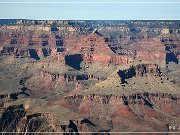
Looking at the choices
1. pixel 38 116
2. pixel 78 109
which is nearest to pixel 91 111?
pixel 78 109

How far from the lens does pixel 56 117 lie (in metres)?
162

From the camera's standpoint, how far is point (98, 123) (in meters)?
170

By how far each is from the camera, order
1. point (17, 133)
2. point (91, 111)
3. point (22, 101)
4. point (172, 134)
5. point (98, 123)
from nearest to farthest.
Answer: point (17, 133) → point (172, 134) → point (98, 123) → point (91, 111) → point (22, 101)

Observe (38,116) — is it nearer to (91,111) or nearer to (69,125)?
(69,125)

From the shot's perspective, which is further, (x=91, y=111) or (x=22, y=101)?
(x=22, y=101)

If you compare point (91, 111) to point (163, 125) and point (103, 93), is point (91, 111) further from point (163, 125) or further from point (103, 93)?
point (163, 125)

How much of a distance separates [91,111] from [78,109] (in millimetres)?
6241

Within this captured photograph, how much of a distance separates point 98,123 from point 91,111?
591 inches

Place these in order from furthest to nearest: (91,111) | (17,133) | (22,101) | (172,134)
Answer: (22,101) < (91,111) < (172,134) < (17,133)

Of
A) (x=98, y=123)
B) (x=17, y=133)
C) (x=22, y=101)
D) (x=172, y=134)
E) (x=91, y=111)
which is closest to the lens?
(x=17, y=133)

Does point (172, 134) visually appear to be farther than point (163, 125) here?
No

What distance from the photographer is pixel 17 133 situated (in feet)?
490

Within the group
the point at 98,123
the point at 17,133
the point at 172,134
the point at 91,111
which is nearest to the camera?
the point at 17,133

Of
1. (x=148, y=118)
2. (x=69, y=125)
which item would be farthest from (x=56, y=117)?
(x=148, y=118)
